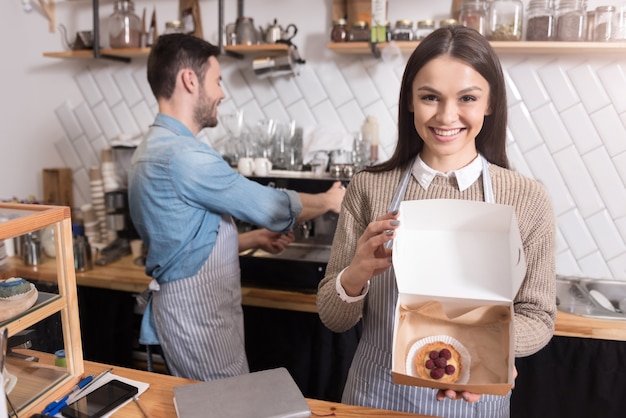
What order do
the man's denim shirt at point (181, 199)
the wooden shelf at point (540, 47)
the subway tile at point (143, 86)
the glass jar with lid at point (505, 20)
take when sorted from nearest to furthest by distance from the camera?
the man's denim shirt at point (181, 199) → the wooden shelf at point (540, 47) → the glass jar with lid at point (505, 20) → the subway tile at point (143, 86)

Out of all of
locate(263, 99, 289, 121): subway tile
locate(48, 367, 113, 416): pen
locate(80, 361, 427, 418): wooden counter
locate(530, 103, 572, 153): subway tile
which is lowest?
locate(80, 361, 427, 418): wooden counter

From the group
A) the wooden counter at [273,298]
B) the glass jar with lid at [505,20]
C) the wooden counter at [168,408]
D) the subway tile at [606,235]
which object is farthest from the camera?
the subway tile at [606,235]

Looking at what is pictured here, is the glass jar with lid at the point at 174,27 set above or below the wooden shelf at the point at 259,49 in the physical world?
above

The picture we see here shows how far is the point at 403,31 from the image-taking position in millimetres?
2266

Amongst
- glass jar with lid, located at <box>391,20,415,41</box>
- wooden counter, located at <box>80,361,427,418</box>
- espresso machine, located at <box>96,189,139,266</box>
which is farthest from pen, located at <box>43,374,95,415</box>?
glass jar with lid, located at <box>391,20,415,41</box>

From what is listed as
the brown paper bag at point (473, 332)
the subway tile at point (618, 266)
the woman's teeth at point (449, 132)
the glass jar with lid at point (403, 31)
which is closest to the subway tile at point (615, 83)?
the subway tile at point (618, 266)

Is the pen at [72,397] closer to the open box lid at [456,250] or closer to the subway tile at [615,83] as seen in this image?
the open box lid at [456,250]

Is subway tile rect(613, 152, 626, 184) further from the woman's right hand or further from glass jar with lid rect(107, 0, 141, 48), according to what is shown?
glass jar with lid rect(107, 0, 141, 48)

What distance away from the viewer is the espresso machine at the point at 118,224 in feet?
8.50

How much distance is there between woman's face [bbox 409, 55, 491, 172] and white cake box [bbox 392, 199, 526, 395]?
185mm

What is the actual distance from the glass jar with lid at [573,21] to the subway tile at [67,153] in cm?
247

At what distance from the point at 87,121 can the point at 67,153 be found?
0.75ft

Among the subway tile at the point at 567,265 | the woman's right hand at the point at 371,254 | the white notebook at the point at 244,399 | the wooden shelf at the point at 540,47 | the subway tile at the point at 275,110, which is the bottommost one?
the subway tile at the point at 567,265

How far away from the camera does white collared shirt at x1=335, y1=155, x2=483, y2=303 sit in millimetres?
1178
